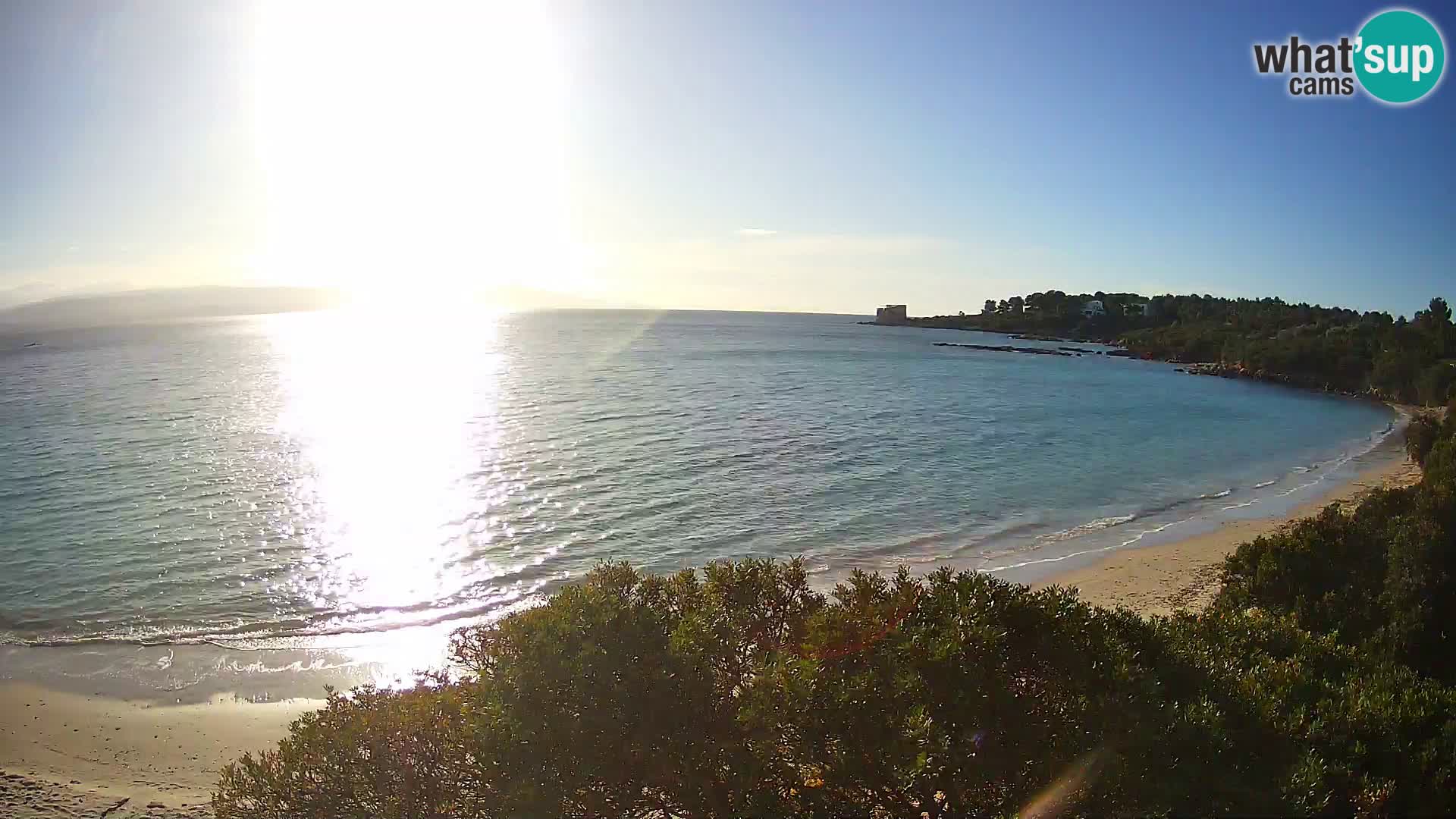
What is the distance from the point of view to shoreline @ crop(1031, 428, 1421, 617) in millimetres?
16641

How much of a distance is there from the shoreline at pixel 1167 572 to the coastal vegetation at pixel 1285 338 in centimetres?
4006

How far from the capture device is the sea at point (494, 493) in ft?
52.4

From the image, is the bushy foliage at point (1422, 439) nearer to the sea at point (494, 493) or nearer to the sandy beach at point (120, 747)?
the sea at point (494, 493)

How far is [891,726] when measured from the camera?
17.6 ft

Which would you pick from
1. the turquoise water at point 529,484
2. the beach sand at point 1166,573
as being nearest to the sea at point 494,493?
the turquoise water at point 529,484

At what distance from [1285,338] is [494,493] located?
316 feet

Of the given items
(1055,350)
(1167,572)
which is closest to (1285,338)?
(1055,350)

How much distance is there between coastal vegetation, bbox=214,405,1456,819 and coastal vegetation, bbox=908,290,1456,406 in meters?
60.1

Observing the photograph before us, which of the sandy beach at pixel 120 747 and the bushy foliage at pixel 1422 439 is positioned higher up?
the bushy foliage at pixel 1422 439

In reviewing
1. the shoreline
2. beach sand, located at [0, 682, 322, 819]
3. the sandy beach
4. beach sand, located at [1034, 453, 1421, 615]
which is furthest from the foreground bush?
the shoreline

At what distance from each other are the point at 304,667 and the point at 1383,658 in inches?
650

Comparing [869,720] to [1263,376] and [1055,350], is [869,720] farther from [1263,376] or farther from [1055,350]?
[1055,350]

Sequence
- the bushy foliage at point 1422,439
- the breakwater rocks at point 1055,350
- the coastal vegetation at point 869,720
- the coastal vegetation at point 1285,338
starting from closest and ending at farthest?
1. the coastal vegetation at point 869,720
2. the bushy foliage at point 1422,439
3. the coastal vegetation at point 1285,338
4. the breakwater rocks at point 1055,350

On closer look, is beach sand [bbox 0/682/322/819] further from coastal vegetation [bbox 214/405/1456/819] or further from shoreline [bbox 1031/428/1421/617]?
shoreline [bbox 1031/428/1421/617]
